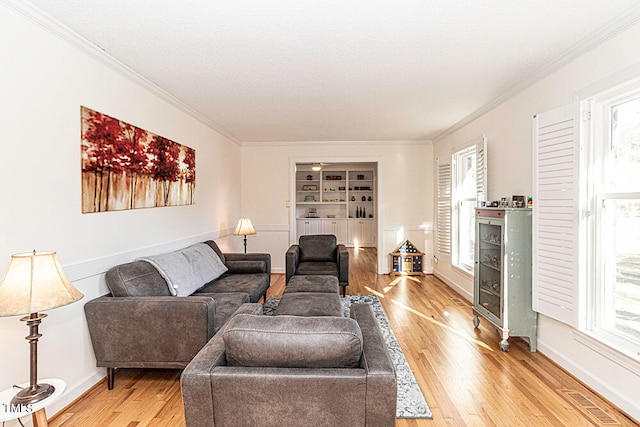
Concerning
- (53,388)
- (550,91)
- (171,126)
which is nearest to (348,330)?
(53,388)

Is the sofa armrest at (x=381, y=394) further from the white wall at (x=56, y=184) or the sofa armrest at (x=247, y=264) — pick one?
the sofa armrest at (x=247, y=264)

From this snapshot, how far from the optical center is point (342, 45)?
2617 mm

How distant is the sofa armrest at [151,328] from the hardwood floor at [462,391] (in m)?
0.29

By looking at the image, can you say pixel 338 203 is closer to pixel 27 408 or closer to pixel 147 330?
pixel 147 330

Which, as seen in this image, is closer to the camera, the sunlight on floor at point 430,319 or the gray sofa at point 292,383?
the gray sofa at point 292,383

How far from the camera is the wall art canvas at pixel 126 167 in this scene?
8.73 ft

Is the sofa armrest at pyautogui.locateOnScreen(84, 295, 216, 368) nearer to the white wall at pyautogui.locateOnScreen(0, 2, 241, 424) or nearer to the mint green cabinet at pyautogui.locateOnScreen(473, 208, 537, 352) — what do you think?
the white wall at pyautogui.locateOnScreen(0, 2, 241, 424)

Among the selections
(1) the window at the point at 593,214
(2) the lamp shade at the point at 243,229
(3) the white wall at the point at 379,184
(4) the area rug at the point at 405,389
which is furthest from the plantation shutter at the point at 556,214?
(2) the lamp shade at the point at 243,229

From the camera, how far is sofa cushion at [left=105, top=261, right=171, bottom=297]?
2699 millimetres

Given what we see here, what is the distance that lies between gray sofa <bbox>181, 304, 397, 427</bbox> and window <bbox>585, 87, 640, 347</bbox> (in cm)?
209

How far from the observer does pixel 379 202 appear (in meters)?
6.78

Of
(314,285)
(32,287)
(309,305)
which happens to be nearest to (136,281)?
(32,287)

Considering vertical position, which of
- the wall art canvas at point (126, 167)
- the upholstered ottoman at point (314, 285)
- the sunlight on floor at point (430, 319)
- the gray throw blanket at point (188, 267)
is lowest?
→ the sunlight on floor at point (430, 319)

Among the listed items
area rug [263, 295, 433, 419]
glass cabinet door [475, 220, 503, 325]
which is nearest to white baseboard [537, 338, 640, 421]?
glass cabinet door [475, 220, 503, 325]
